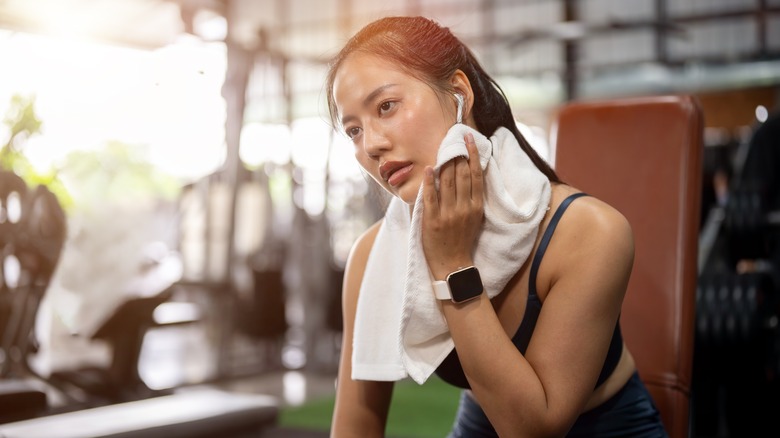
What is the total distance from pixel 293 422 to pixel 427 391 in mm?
1070

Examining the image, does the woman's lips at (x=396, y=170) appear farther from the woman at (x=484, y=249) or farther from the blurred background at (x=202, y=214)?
the blurred background at (x=202, y=214)

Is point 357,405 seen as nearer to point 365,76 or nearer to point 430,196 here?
point 430,196

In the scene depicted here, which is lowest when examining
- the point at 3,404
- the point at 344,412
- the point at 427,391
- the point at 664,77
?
the point at 427,391

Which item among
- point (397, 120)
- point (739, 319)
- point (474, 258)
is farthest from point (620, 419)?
point (739, 319)

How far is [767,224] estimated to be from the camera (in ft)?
8.47

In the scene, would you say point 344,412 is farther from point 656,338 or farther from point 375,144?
point 656,338

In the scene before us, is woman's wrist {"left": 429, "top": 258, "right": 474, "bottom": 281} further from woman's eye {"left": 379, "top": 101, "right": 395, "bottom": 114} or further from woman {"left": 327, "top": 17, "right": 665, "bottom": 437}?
woman's eye {"left": 379, "top": 101, "right": 395, "bottom": 114}

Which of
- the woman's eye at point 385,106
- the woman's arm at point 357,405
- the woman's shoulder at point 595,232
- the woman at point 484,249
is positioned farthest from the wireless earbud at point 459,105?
the woman's arm at point 357,405

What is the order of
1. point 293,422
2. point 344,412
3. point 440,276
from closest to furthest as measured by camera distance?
point 440,276, point 344,412, point 293,422

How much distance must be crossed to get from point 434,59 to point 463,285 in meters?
0.34

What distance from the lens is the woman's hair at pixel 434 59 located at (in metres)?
1.10

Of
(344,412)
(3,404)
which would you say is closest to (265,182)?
(3,404)

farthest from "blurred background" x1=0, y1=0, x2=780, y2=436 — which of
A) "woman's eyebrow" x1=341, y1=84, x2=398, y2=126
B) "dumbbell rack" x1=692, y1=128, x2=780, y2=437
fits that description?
"woman's eyebrow" x1=341, y1=84, x2=398, y2=126

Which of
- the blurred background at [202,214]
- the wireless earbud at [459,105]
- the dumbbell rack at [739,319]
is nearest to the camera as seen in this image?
the wireless earbud at [459,105]
